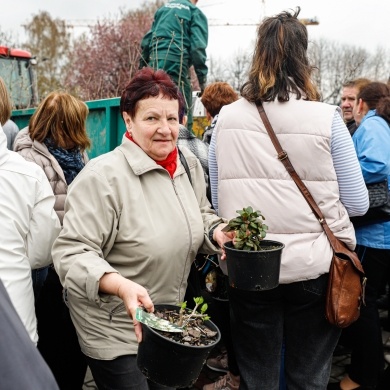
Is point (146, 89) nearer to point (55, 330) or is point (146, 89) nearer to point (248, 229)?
point (248, 229)

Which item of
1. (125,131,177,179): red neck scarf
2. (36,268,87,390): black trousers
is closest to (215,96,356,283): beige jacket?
(125,131,177,179): red neck scarf

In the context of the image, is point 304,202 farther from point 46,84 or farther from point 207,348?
point 46,84

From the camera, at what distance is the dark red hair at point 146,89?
2166 mm

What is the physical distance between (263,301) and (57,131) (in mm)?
1767

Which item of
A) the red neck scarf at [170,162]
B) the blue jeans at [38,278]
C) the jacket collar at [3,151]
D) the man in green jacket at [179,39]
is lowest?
the blue jeans at [38,278]

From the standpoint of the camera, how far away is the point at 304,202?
2326 mm

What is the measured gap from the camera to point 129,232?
201 cm

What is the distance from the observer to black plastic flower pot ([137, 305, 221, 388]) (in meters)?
1.62

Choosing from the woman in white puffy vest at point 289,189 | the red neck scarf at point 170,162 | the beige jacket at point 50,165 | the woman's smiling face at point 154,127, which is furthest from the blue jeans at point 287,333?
the beige jacket at point 50,165

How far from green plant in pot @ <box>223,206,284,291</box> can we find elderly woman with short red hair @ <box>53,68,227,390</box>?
0.15m

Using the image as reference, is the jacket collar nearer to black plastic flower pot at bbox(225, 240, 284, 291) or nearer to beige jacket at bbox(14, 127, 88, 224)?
black plastic flower pot at bbox(225, 240, 284, 291)

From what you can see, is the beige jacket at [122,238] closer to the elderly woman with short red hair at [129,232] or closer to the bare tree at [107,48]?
the elderly woman with short red hair at [129,232]

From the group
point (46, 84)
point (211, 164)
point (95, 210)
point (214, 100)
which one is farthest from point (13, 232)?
point (46, 84)

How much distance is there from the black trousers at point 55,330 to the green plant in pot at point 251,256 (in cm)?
119
